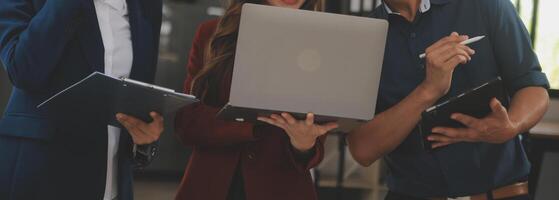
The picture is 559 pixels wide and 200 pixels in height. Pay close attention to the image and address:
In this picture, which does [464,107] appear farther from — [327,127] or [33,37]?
[33,37]

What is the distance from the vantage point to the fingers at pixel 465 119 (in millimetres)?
1233

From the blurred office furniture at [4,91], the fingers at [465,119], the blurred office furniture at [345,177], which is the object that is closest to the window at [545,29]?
the blurred office furniture at [345,177]

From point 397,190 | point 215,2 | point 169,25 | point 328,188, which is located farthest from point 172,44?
point 397,190

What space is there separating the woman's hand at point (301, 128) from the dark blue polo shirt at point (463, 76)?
266 millimetres

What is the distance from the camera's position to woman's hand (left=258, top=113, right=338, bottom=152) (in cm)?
123

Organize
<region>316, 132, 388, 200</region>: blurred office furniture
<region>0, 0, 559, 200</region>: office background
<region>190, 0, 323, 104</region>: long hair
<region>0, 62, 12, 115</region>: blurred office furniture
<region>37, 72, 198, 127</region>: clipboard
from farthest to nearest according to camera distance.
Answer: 1. <region>0, 62, 12, 115</region>: blurred office furniture
2. <region>316, 132, 388, 200</region>: blurred office furniture
3. <region>0, 0, 559, 200</region>: office background
4. <region>190, 0, 323, 104</region>: long hair
5. <region>37, 72, 198, 127</region>: clipboard

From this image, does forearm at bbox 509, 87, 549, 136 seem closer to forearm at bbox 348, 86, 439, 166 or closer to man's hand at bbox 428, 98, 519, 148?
man's hand at bbox 428, 98, 519, 148

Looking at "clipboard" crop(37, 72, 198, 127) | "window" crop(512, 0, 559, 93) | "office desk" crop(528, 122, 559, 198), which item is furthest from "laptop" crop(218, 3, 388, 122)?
"window" crop(512, 0, 559, 93)

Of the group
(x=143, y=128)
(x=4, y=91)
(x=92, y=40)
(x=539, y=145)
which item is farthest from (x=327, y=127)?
(x=4, y=91)

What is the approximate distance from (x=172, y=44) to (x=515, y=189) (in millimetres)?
3771

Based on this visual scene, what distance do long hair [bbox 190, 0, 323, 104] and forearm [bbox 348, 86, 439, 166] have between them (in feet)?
1.04

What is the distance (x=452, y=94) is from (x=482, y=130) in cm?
18

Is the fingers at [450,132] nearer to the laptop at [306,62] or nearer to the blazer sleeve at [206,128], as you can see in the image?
the laptop at [306,62]

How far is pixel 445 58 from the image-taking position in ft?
4.12
